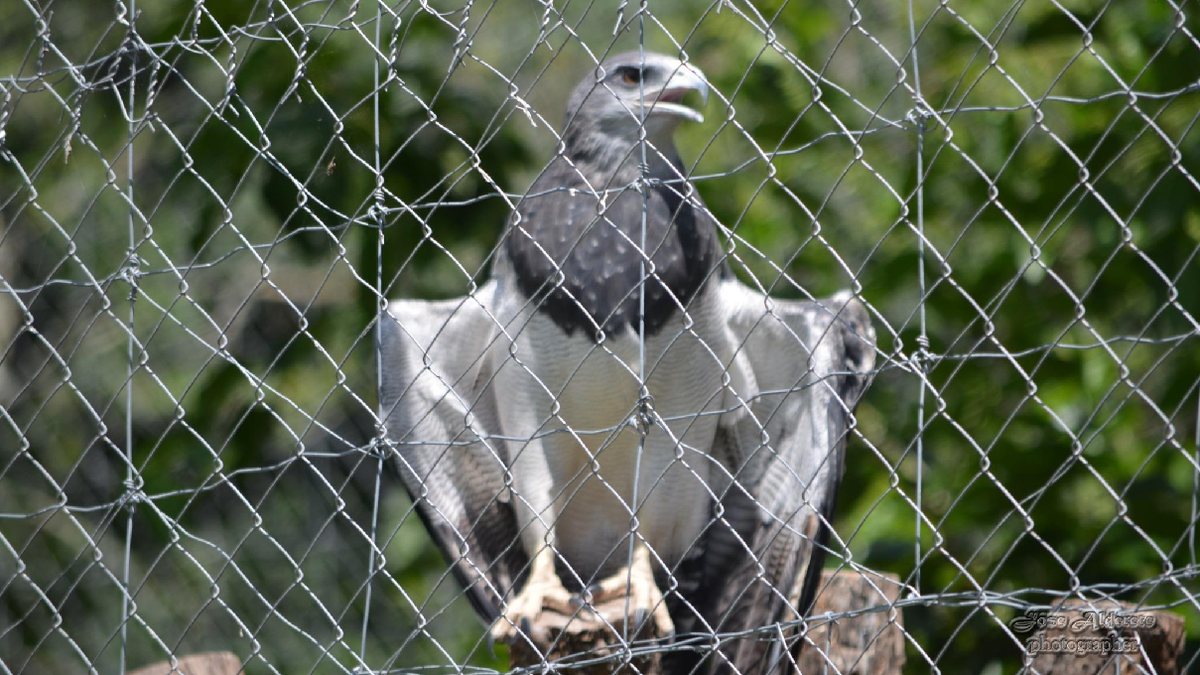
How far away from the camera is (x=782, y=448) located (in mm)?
2740

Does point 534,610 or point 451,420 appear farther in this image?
point 451,420

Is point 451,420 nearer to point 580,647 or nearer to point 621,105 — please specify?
point 621,105

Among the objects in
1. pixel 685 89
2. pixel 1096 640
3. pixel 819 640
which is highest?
pixel 685 89

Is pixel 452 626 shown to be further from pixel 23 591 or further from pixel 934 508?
pixel 934 508

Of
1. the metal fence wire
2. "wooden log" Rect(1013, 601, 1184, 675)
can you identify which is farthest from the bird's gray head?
"wooden log" Rect(1013, 601, 1184, 675)

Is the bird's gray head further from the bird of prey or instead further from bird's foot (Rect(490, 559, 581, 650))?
bird's foot (Rect(490, 559, 581, 650))

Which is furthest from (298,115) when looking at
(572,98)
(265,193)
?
(572,98)

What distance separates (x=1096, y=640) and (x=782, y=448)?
36.4 inches

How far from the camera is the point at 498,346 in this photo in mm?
2801

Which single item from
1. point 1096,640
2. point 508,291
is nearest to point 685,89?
point 508,291

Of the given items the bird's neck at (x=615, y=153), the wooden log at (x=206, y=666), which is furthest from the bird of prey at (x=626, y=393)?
the wooden log at (x=206, y=666)

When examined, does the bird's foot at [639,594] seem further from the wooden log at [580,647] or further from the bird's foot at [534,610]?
the wooden log at [580,647]

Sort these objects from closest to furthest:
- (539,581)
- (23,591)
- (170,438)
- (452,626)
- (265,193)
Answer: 1. (539,581)
2. (265,193)
3. (170,438)
4. (23,591)
5. (452,626)

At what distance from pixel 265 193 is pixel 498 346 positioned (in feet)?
2.63
